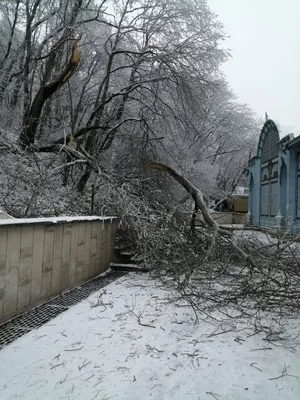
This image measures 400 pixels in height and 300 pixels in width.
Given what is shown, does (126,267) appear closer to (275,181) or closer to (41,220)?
(41,220)

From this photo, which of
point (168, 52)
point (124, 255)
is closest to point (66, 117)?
point (168, 52)

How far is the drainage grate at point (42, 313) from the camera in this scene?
3.16 meters

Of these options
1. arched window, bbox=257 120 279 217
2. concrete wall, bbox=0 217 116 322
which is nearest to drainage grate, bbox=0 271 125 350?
concrete wall, bbox=0 217 116 322

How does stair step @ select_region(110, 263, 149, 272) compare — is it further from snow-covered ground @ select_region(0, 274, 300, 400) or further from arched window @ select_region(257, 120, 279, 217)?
arched window @ select_region(257, 120, 279, 217)

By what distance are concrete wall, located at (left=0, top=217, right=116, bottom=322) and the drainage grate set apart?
9 centimetres

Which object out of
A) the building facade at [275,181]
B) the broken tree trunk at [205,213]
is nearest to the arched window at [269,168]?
the building facade at [275,181]

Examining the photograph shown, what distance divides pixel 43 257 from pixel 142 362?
1932 mm

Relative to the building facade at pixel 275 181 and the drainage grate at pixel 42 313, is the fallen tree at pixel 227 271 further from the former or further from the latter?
the building facade at pixel 275 181

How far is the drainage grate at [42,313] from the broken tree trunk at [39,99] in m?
5.23

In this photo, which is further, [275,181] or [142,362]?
[275,181]

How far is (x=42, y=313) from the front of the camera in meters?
3.74

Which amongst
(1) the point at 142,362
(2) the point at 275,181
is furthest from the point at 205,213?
(2) the point at 275,181

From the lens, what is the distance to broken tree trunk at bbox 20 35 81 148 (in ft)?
28.7

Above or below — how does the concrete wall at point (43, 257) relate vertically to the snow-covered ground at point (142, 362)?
above
